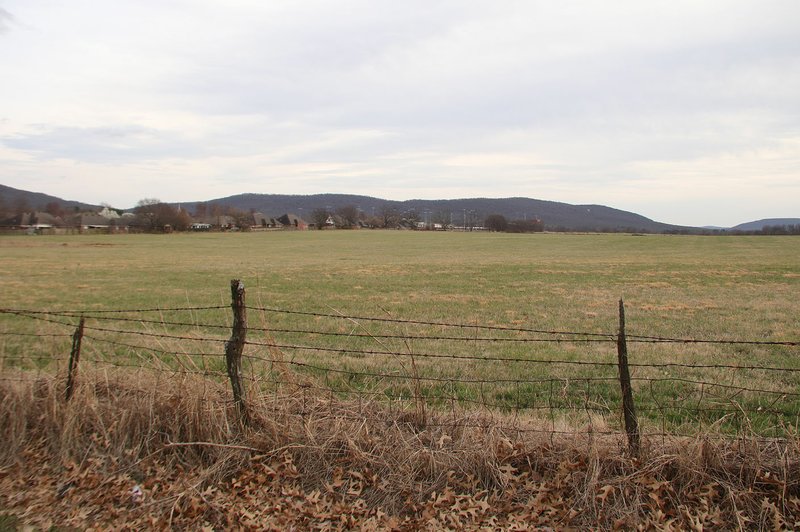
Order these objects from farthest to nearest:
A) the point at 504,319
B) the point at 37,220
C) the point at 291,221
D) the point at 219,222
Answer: the point at 291,221 → the point at 219,222 → the point at 37,220 → the point at 504,319

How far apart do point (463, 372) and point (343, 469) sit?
4.50 metres

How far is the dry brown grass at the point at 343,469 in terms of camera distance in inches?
154

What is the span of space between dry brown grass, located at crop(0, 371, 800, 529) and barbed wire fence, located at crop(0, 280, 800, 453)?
165mm

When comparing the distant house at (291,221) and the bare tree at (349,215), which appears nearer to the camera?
the bare tree at (349,215)

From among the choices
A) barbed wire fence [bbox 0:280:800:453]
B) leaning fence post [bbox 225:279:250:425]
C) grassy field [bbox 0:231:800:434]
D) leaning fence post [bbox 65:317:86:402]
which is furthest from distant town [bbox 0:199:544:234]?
leaning fence post [bbox 225:279:250:425]

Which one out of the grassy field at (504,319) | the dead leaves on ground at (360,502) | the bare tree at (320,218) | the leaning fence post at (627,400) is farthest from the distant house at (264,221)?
the leaning fence post at (627,400)

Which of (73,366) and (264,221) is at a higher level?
(264,221)

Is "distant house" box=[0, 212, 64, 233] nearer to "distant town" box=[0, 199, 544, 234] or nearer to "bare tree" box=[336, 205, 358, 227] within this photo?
"distant town" box=[0, 199, 544, 234]

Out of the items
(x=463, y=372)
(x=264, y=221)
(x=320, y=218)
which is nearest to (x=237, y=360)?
(x=463, y=372)

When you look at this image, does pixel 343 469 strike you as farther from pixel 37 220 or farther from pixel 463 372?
pixel 37 220

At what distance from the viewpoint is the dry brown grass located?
3924mm

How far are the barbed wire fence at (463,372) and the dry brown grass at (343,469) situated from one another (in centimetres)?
17

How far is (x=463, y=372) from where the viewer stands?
8688mm

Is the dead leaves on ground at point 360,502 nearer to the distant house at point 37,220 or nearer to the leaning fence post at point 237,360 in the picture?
the leaning fence post at point 237,360
